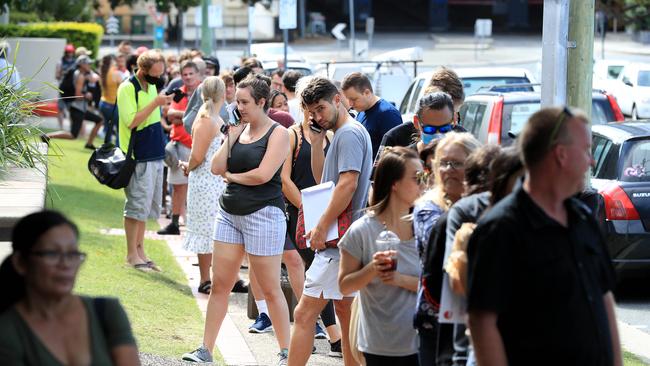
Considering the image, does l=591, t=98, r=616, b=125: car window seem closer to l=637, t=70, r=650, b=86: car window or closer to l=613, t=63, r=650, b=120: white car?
l=613, t=63, r=650, b=120: white car

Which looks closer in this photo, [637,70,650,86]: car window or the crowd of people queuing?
the crowd of people queuing

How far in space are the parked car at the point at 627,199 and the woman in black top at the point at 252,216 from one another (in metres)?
3.90

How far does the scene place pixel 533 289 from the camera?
400cm

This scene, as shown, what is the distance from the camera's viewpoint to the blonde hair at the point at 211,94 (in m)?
10.3

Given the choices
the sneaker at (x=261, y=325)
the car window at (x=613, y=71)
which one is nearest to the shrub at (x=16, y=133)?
the sneaker at (x=261, y=325)

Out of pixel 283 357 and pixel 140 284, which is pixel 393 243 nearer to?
pixel 283 357

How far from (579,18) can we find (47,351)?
606cm

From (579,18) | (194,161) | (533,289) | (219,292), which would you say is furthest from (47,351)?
(194,161)

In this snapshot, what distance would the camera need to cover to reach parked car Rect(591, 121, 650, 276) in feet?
35.9

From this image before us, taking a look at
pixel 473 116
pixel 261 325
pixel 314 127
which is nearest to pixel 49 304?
pixel 314 127

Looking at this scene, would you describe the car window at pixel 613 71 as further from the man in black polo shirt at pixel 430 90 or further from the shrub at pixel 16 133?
the man in black polo shirt at pixel 430 90

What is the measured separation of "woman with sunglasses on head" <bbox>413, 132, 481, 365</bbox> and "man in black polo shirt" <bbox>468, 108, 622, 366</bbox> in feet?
3.10

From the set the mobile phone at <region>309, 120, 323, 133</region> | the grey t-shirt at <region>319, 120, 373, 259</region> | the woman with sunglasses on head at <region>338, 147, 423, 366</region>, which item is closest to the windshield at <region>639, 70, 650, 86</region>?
the mobile phone at <region>309, 120, 323, 133</region>

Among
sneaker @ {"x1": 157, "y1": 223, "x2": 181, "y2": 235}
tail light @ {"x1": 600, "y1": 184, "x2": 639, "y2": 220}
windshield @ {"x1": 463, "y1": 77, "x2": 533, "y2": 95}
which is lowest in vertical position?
sneaker @ {"x1": 157, "y1": 223, "x2": 181, "y2": 235}
